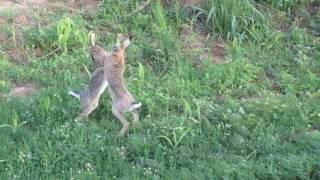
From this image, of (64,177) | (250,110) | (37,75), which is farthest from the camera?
(37,75)

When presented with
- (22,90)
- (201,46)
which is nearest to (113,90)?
(22,90)

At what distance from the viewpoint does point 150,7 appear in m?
9.30

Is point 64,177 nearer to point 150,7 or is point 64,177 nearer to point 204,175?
point 204,175

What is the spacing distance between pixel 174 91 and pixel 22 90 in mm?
1471

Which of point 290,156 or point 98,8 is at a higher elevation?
point 98,8

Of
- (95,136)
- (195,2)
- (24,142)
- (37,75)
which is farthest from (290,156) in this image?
(195,2)

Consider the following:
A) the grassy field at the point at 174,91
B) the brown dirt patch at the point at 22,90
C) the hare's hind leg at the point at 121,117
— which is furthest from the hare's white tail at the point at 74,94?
the brown dirt patch at the point at 22,90

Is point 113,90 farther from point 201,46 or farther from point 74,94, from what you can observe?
point 201,46

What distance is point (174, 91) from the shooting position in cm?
775

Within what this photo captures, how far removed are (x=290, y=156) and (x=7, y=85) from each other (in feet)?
9.40

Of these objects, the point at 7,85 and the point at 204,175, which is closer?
the point at 204,175

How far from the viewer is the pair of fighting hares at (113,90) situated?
23.1ft

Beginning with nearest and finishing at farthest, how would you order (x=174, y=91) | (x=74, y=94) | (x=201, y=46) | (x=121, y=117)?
(x=121, y=117) → (x=74, y=94) → (x=174, y=91) → (x=201, y=46)

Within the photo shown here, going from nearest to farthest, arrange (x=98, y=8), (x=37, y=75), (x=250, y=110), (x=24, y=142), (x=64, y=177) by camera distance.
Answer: (x=64, y=177) < (x=24, y=142) < (x=250, y=110) < (x=37, y=75) < (x=98, y=8)
